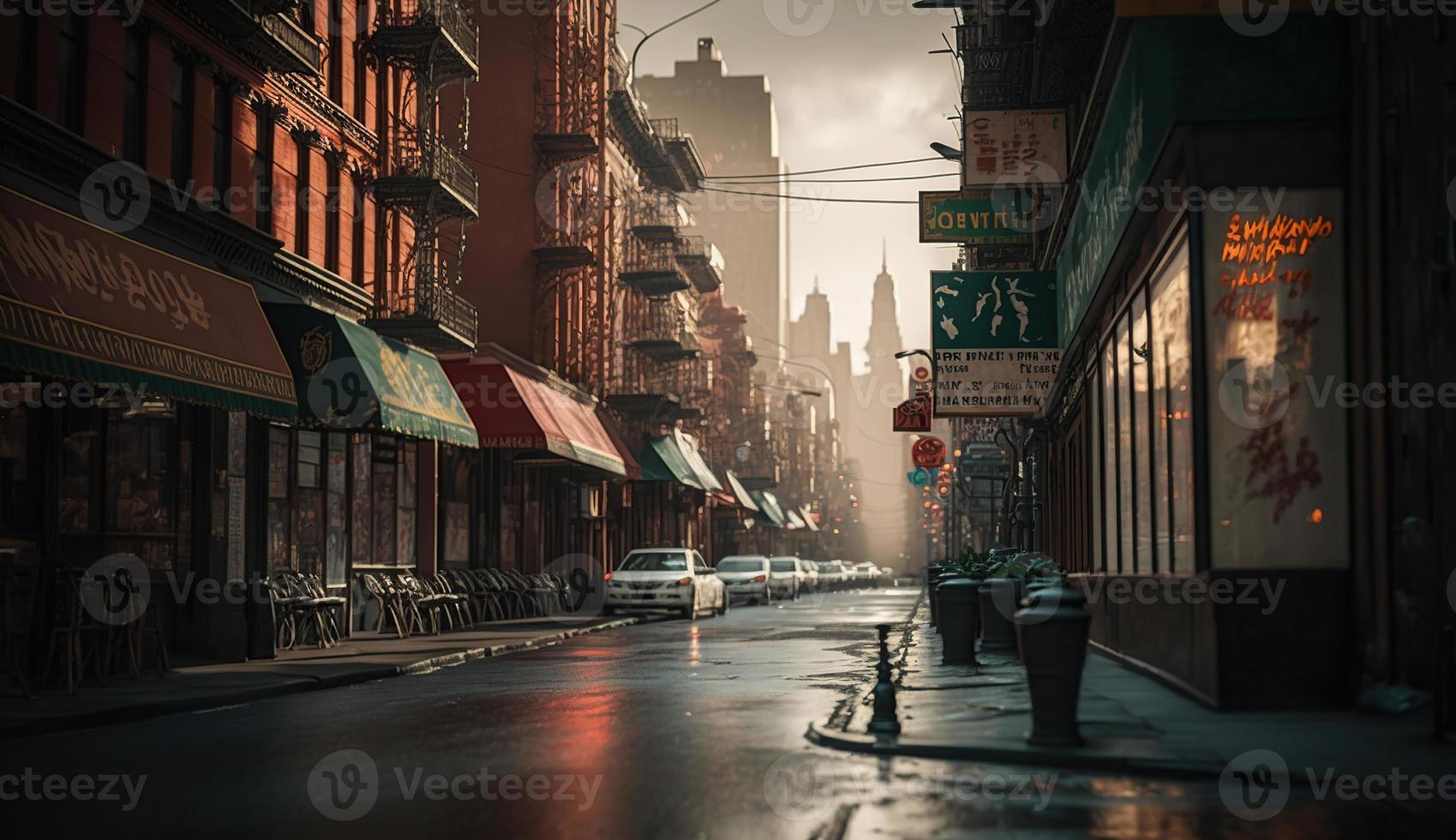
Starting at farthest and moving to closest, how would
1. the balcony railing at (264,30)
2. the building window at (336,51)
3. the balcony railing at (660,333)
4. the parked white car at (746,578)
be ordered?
the balcony railing at (660,333)
the parked white car at (746,578)
the building window at (336,51)
the balcony railing at (264,30)

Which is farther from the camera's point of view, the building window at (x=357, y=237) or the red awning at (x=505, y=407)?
the red awning at (x=505, y=407)

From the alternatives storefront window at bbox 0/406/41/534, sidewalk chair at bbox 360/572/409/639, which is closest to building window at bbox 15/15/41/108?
storefront window at bbox 0/406/41/534

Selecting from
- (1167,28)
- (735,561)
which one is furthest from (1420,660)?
(735,561)

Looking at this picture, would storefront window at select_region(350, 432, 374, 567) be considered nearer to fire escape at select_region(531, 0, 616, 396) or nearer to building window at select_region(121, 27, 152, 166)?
building window at select_region(121, 27, 152, 166)

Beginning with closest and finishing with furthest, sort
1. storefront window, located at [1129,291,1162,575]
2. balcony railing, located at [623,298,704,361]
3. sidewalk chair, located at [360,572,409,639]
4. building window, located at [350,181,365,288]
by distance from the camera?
storefront window, located at [1129,291,1162,575] → sidewalk chair, located at [360,572,409,639] → building window, located at [350,181,365,288] → balcony railing, located at [623,298,704,361]

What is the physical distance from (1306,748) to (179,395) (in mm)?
12726

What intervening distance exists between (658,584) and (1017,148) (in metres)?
16.1

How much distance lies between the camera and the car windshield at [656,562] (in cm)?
3844

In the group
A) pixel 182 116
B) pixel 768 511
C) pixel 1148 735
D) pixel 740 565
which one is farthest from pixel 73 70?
pixel 768 511

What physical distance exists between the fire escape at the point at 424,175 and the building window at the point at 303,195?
2.17 meters

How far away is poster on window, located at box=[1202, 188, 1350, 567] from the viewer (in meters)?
12.8

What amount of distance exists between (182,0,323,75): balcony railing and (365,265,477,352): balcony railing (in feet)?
14.5

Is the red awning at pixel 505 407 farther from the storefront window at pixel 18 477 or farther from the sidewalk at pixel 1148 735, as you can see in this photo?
the sidewalk at pixel 1148 735

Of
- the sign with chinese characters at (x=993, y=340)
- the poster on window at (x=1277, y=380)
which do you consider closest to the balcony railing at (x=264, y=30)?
the sign with chinese characters at (x=993, y=340)
